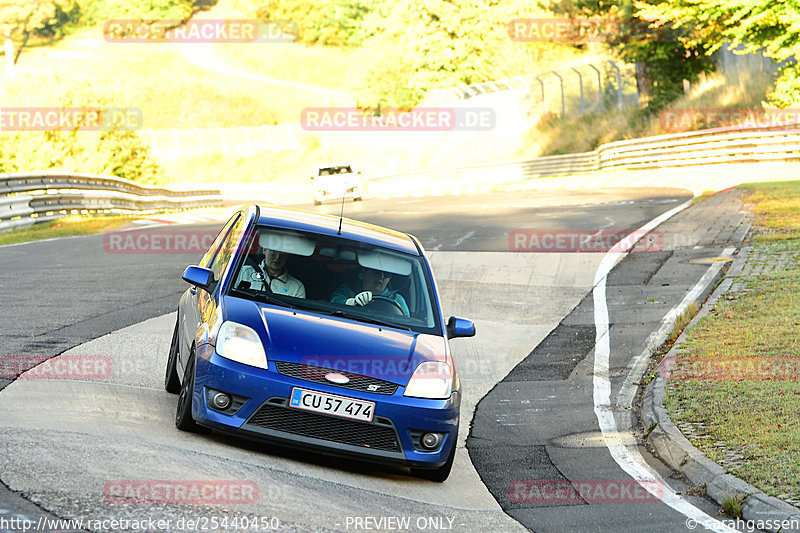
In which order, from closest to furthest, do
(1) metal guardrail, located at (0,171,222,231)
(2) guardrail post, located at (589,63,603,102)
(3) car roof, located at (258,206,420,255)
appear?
(3) car roof, located at (258,206,420,255)
(1) metal guardrail, located at (0,171,222,231)
(2) guardrail post, located at (589,63,603,102)

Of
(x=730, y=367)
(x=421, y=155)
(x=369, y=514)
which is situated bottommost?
(x=421, y=155)

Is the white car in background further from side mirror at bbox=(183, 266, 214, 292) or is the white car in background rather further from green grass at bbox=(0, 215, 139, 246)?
side mirror at bbox=(183, 266, 214, 292)

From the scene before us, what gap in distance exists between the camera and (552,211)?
25781mm

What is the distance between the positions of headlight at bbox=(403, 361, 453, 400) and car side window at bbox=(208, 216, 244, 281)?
1.76 metres

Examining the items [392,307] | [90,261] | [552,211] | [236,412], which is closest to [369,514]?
[236,412]

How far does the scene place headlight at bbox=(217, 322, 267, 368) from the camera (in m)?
6.70

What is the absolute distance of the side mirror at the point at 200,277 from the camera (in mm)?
7656

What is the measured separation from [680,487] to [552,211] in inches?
743

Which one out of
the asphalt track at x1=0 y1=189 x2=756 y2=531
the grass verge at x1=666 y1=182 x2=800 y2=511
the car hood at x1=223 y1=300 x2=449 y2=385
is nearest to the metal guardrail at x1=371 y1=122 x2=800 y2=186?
the asphalt track at x1=0 y1=189 x2=756 y2=531

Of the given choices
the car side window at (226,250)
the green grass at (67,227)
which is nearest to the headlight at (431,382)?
the car side window at (226,250)

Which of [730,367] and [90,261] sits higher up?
[730,367]

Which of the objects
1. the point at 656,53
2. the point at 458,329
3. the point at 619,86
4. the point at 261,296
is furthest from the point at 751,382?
the point at 619,86

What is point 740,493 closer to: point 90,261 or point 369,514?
point 369,514

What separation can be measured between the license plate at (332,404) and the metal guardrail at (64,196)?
17559 millimetres
